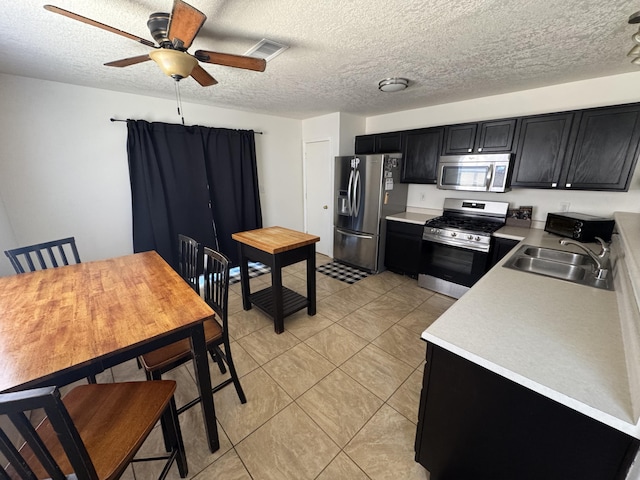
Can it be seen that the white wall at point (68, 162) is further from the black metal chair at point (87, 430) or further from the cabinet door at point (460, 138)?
the cabinet door at point (460, 138)

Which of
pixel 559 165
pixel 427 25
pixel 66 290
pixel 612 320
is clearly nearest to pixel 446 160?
pixel 559 165

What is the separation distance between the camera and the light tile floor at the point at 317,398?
4.51ft

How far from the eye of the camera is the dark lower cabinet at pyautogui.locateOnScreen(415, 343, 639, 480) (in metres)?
0.81

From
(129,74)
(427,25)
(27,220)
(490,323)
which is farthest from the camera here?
(27,220)

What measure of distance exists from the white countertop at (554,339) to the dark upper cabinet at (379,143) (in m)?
2.63

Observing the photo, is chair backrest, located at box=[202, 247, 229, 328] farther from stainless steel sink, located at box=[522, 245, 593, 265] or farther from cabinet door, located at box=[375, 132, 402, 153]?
cabinet door, located at box=[375, 132, 402, 153]

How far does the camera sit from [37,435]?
673 millimetres

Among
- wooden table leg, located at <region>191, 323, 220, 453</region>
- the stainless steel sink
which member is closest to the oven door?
the stainless steel sink

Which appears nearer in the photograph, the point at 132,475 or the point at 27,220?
the point at 132,475

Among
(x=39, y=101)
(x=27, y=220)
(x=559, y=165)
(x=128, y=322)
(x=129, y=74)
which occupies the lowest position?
(x=128, y=322)

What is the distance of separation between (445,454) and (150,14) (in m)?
2.75

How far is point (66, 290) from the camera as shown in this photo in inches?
58.7

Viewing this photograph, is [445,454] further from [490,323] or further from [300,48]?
[300,48]

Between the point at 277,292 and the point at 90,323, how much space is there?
4.51 ft
